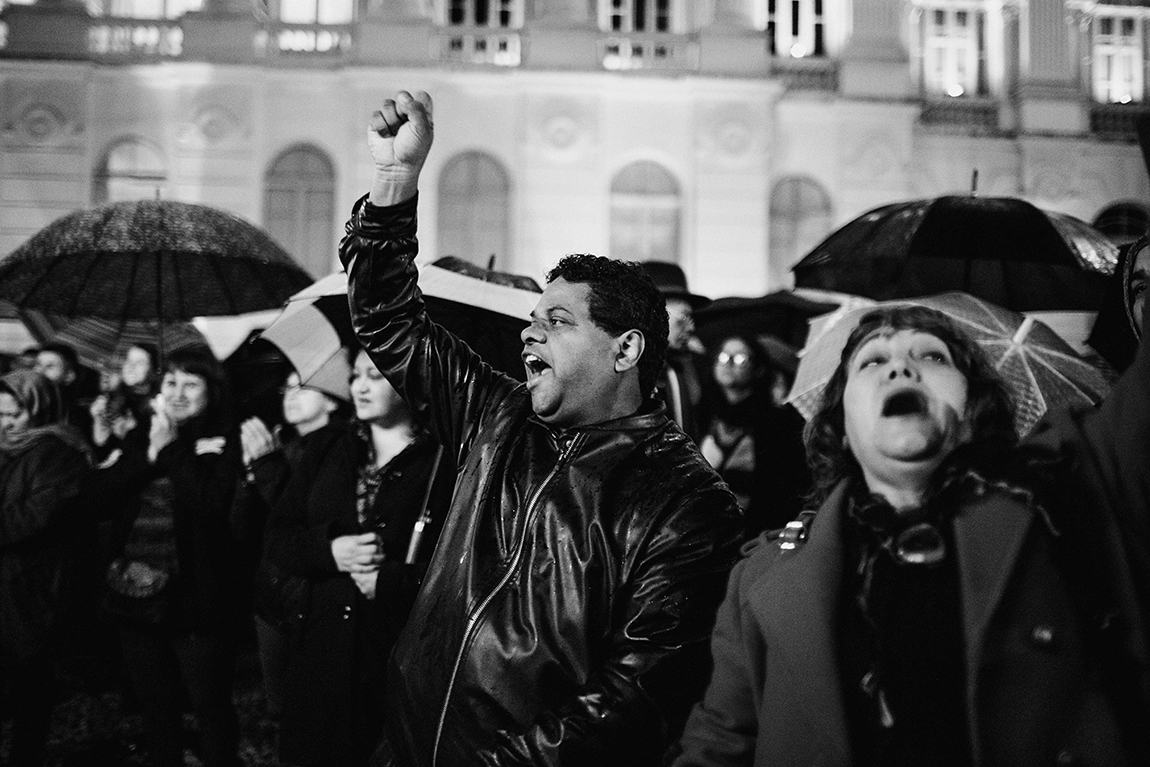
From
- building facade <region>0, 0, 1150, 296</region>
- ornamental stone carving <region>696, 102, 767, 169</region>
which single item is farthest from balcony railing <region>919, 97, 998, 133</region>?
ornamental stone carving <region>696, 102, 767, 169</region>

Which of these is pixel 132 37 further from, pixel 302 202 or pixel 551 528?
pixel 551 528

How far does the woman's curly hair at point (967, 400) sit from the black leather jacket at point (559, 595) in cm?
42

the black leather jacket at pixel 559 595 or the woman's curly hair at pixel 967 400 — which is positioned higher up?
the woman's curly hair at pixel 967 400

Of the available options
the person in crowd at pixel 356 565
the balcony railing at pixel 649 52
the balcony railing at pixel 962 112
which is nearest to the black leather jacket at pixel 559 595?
the person in crowd at pixel 356 565

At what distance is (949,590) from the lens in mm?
2070

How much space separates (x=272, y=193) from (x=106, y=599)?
15826mm

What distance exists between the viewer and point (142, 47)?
19953mm

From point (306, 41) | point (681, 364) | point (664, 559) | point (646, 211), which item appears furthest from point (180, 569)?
point (306, 41)

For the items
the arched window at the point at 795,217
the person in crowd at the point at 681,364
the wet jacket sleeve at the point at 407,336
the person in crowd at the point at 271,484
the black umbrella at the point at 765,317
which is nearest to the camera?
the wet jacket sleeve at the point at 407,336

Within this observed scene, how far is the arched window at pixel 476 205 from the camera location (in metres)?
20.4

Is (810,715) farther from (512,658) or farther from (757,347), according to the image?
(757,347)

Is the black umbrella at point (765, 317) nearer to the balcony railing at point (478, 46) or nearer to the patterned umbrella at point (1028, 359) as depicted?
the patterned umbrella at point (1028, 359)

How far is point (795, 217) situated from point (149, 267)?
51.8 ft

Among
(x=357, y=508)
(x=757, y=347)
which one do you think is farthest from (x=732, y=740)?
(x=757, y=347)
